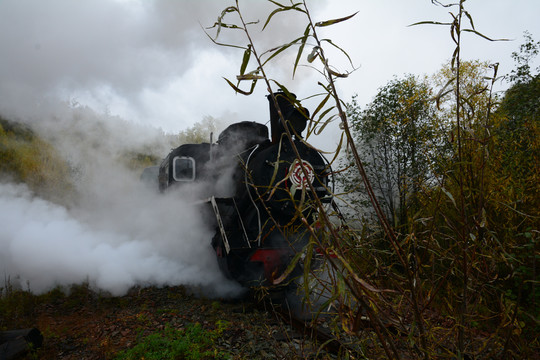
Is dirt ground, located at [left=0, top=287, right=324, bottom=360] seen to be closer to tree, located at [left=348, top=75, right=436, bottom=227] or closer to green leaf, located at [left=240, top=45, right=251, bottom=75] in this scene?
green leaf, located at [left=240, top=45, right=251, bottom=75]

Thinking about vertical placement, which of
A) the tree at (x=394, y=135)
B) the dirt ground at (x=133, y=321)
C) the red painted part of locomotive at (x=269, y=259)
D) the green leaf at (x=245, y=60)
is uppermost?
the tree at (x=394, y=135)

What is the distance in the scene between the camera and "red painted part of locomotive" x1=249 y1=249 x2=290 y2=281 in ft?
16.9

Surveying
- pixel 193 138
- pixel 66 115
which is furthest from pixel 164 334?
pixel 193 138

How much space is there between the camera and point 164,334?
4.25 metres

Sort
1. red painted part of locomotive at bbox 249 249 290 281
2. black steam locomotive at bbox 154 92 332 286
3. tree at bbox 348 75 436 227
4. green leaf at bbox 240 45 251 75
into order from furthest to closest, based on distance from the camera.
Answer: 1. tree at bbox 348 75 436 227
2. black steam locomotive at bbox 154 92 332 286
3. red painted part of locomotive at bbox 249 249 290 281
4. green leaf at bbox 240 45 251 75

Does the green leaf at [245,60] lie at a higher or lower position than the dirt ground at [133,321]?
higher

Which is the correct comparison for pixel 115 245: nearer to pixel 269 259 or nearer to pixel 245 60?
pixel 269 259

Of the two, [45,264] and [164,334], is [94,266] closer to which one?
Result: [45,264]

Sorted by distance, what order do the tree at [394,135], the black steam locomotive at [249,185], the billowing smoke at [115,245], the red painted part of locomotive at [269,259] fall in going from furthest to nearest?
the tree at [394,135] → the billowing smoke at [115,245] → the black steam locomotive at [249,185] → the red painted part of locomotive at [269,259]

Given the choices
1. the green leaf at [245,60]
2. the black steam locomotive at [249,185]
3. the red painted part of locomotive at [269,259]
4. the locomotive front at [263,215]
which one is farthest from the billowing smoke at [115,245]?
the green leaf at [245,60]

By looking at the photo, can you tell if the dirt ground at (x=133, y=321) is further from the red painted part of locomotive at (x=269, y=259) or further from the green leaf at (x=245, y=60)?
the green leaf at (x=245, y=60)

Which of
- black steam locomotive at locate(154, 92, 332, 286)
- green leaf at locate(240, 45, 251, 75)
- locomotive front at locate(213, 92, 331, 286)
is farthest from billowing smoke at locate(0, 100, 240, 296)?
green leaf at locate(240, 45, 251, 75)

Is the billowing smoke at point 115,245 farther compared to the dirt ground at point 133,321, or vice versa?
the billowing smoke at point 115,245

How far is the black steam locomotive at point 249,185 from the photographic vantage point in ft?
17.3
